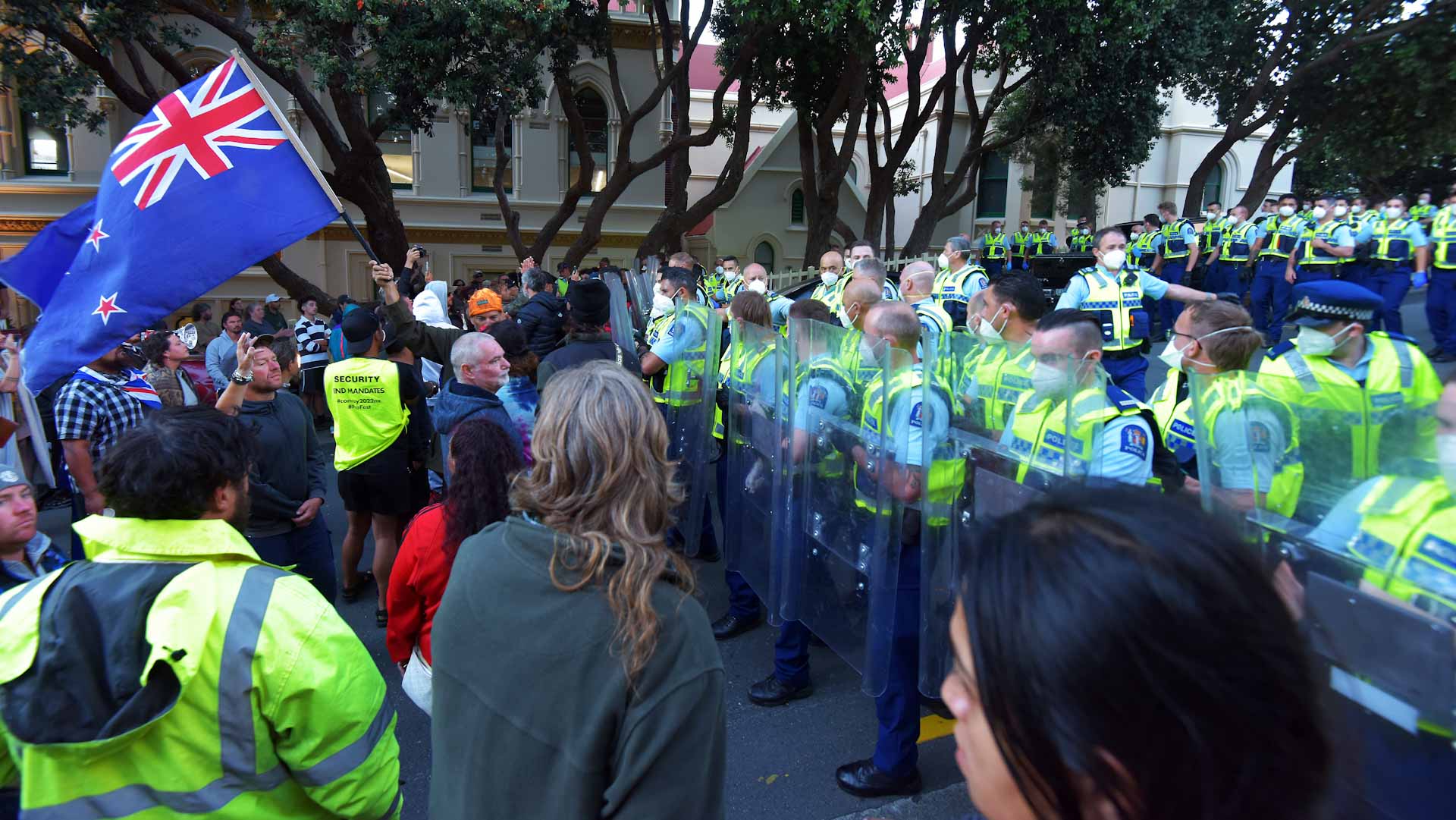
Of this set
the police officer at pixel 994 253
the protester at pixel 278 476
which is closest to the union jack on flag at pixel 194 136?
the protester at pixel 278 476

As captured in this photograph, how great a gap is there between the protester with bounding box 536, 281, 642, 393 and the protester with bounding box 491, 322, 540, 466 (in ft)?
1.53

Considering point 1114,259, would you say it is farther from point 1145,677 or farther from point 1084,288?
point 1145,677

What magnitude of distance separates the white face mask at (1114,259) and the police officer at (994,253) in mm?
9527

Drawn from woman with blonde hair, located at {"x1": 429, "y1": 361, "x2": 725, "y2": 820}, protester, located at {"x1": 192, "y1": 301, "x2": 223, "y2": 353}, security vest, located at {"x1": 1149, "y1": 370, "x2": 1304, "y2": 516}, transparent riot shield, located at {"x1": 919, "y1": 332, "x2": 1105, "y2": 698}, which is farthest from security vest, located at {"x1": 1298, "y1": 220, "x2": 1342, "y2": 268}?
protester, located at {"x1": 192, "y1": 301, "x2": 223, "y2": 353}

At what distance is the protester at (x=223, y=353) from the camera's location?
9180 mm

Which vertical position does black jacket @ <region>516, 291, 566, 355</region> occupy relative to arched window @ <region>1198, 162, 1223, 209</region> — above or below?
below

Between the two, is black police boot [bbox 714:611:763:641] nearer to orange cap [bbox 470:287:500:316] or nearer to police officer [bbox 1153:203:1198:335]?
orange cap [bbox 470:287:500:316]

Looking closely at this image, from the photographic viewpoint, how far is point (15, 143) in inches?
794

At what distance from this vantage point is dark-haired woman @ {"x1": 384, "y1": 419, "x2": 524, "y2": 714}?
112 inches

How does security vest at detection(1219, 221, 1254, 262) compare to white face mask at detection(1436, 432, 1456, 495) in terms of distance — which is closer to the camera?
white face mask at detection(1436, 432, 1456, 495)

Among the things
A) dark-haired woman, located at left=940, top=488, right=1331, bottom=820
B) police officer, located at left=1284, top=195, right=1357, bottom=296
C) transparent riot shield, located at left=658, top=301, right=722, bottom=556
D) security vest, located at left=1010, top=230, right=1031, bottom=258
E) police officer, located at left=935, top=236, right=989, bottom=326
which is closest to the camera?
dark-haired woman, located at left=940, top=488, right=1331, bottom=820

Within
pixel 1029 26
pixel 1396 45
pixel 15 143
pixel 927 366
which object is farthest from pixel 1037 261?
pixel 15 143

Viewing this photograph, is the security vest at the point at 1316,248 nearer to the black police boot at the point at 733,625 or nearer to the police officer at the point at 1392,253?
the police officer at the point at 1392,253

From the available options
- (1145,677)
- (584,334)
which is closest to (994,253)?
(584,334)
